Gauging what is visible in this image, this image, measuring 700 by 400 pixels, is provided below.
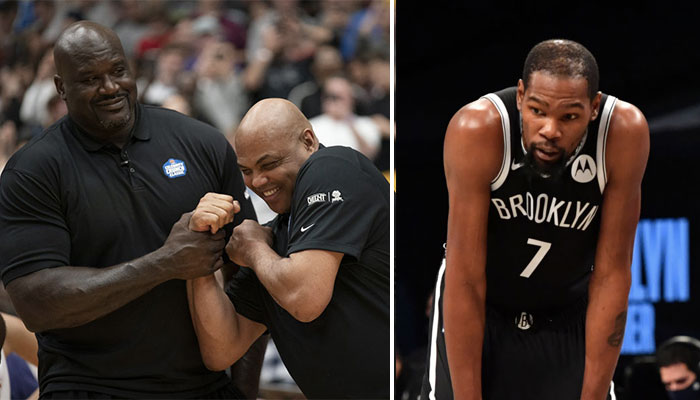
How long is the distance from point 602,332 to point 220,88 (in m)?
1.98

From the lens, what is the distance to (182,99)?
355cm

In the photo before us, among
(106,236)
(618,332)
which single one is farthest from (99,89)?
(618,332)

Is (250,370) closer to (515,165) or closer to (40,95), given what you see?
(515,165)

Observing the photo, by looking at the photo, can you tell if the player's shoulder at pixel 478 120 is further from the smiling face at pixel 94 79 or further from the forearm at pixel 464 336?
the smiling face at pixel 94 79

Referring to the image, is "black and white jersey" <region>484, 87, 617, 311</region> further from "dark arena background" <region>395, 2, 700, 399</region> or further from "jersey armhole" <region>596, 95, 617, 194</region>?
"dark arena background" <region>395, 2, 700, 399</region>

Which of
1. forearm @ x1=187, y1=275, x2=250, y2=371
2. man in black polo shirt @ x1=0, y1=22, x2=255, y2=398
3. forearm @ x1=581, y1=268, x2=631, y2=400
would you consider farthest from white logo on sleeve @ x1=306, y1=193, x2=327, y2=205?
forearm @ x1=581, y1=268, x2=631, y2=400

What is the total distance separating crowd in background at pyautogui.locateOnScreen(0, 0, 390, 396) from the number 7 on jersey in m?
0.75

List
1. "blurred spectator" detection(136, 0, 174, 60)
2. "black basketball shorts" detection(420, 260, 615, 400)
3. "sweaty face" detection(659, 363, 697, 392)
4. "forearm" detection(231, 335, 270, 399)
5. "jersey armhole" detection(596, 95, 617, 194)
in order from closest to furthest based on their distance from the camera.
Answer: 1. "jersey armhole" detection(596, 95, 617, 194)
2. "black basketball shorts" detection(420, 260, 615, 400)
3. "forearm" detection(231, 335, 270, 399)
4. "sweaty face" detection(659, 363, 697, 392)
5. "blurred spectator" detection(136, 0, 174, 60)

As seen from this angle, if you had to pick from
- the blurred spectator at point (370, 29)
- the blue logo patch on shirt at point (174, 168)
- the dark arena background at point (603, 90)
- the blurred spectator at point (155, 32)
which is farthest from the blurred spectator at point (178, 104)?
the dark arena background at point (603, 90)

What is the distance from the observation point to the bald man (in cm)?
245

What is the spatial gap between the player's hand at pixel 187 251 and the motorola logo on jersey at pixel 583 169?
1.10 meters

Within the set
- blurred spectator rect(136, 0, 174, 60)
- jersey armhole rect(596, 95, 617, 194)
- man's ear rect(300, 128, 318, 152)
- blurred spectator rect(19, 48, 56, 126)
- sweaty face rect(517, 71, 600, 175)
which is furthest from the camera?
blurred spectator rect(136, 0, 174, 60)

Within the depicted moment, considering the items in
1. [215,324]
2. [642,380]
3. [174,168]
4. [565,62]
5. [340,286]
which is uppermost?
[565,62]

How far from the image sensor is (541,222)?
2.45 metres
